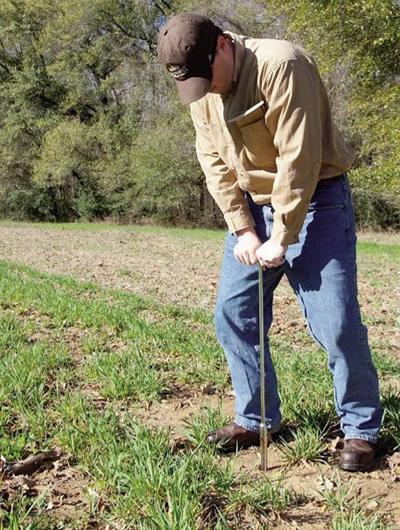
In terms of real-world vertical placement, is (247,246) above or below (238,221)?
below

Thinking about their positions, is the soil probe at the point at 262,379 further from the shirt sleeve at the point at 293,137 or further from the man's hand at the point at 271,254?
the shirt sleeve at the point at 293,137

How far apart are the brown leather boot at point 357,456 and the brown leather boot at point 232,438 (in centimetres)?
43

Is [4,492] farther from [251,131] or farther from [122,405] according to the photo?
[251,131]

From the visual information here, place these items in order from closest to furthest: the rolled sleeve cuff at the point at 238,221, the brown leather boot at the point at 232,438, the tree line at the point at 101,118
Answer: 1. the rolled sleeve cuff at the point at 238,221
2. the brown leather boot at the point at 232,438
3. the tree line at the point at 101,118

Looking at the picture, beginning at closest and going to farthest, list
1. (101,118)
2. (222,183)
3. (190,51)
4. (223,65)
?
(190,51) → (223,65) → (222,183) → (101,118)

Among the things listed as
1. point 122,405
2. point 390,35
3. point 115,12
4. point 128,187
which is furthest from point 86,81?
point 122,405

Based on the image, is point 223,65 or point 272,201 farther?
point 272,201

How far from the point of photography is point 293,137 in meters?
2.52

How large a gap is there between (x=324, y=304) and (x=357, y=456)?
0.78 meters

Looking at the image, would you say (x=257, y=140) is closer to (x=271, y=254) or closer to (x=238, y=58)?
(x=238, y=58)

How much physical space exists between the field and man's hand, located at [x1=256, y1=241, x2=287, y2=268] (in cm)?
101

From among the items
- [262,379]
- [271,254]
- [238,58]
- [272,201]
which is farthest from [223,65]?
[262,379]

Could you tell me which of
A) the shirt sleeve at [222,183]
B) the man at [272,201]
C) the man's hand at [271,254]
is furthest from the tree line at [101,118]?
the man's hand at [271,254]

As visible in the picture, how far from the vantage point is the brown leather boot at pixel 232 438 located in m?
3.05
